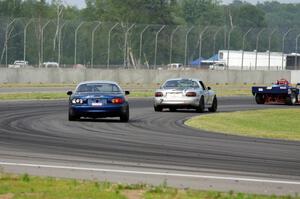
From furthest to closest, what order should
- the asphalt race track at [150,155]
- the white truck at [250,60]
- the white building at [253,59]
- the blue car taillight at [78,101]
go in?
the white building at [253,59] < the white truck at [250,60] < the blue car taillight at [78,101] < the asphalt race track at [150,155]

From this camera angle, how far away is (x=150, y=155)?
17.2 m

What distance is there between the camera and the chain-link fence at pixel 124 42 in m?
64.8

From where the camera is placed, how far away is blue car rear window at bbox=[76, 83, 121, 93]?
28.5 metres

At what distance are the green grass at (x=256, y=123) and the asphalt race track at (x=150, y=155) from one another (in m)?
1.16

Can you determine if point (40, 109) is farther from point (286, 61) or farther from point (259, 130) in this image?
point (286, 61)

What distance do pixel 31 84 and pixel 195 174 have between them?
50.5m

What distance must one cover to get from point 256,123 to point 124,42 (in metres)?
40.1

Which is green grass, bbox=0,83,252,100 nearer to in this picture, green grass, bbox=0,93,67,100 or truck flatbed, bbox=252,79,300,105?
green grass, bbox=0,93,67,100

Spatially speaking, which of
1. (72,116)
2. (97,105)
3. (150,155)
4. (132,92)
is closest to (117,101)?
(97,105)

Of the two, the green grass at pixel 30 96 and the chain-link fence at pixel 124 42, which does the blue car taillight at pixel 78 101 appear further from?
the chain-link fence at pixel 124 42

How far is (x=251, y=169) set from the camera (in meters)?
15.2

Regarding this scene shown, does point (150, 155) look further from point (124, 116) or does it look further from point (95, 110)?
point (124, 116)

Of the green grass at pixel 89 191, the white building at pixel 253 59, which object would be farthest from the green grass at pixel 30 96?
the green grass at pixel 89 191

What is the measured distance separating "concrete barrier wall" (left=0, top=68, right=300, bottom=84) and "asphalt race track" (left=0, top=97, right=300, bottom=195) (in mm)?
37456
